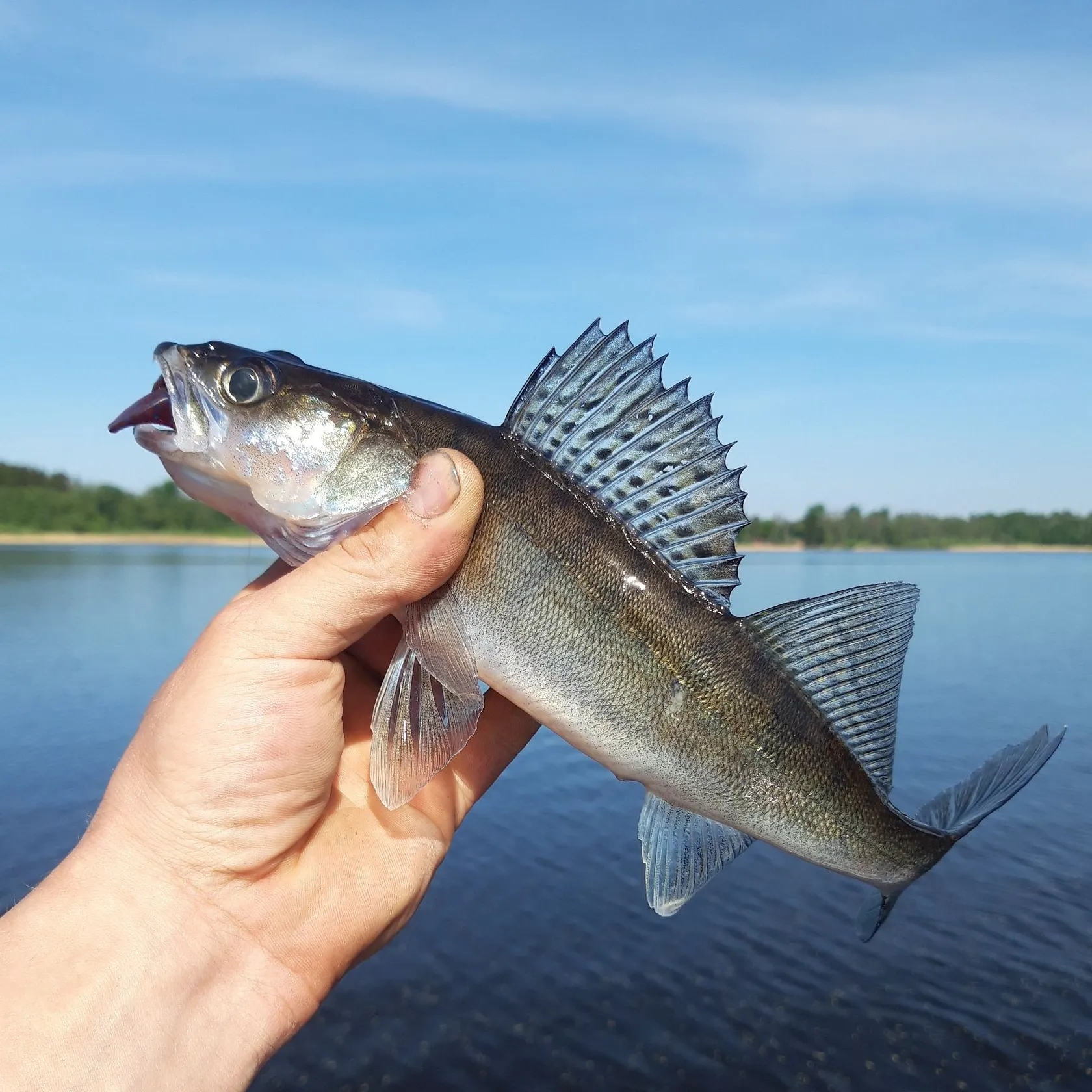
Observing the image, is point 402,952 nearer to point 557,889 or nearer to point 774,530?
point 557,889

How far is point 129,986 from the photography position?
272cm

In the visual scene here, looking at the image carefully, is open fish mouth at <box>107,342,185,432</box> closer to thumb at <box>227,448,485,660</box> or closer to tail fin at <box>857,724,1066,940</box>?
thumb at <box>227,448,485,660</box>

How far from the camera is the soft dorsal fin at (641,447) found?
335cm

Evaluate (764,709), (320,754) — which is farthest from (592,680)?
(320,754)

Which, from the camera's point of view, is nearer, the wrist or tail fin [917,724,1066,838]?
the wrist

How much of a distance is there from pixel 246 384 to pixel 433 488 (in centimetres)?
88

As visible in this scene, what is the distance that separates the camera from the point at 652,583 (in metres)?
3.26

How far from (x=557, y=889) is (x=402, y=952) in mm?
2053

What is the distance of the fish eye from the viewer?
10.8 feet

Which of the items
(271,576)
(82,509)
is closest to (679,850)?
(271,576)

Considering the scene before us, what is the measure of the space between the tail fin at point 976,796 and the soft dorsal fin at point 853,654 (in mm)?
235

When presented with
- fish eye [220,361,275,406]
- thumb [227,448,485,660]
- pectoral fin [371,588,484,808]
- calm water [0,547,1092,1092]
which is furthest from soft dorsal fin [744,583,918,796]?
calm water [0,547,1092,1092]

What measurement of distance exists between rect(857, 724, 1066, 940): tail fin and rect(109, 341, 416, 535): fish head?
2.44 m

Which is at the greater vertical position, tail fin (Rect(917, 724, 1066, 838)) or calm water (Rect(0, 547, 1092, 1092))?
tail fin (Rect(917, 724, 1066, 838))
